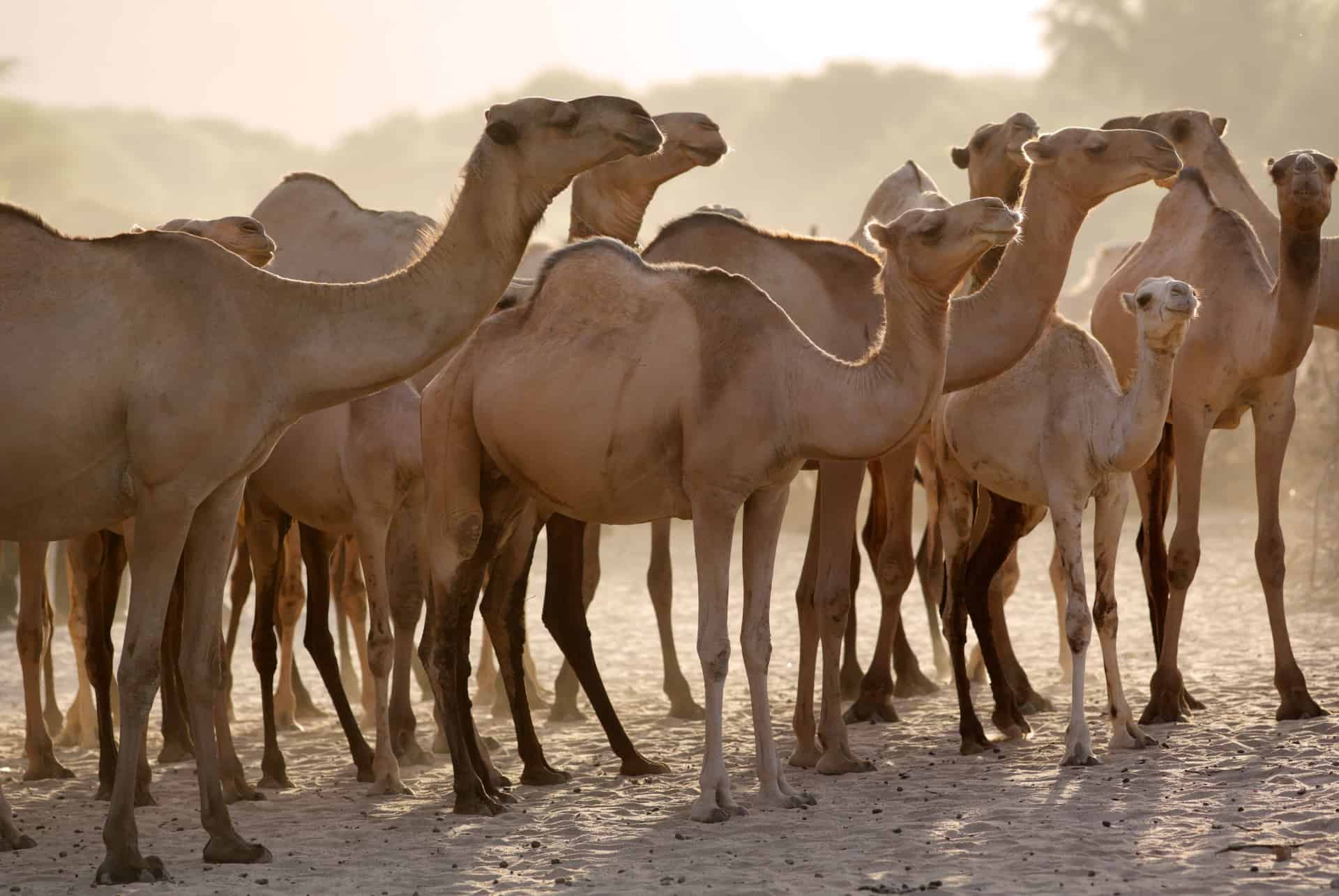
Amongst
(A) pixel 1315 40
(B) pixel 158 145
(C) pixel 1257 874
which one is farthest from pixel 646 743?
(B) pixel 158 145

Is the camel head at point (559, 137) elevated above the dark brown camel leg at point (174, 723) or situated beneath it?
elevated above

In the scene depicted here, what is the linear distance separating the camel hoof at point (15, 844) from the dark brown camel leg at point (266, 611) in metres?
1.72

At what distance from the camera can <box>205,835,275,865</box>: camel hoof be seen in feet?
23.4

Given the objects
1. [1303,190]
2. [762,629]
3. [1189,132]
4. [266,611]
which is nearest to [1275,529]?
[1303,190]

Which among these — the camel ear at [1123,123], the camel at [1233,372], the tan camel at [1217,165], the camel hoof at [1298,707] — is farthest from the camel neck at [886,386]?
the tan camel at [1217,165]

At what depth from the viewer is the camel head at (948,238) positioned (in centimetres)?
753

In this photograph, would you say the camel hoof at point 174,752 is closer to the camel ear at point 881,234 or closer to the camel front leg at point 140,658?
the camel front leg at point 140,658

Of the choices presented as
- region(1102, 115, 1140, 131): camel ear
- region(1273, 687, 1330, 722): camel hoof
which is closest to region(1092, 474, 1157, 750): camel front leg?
region(1273, 687, 1330, 722): camel hoof

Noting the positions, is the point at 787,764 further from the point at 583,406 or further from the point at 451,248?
the point at 451,248

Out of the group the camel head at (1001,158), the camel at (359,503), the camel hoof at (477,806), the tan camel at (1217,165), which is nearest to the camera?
the camel hoof at (477,806)

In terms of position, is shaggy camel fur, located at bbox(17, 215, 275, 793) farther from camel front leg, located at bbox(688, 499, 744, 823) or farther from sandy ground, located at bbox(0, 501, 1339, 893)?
camel front leg, located at bbox(688, 499, 744, 823)

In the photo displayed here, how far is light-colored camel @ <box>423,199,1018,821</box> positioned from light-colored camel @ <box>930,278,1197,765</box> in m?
1.26

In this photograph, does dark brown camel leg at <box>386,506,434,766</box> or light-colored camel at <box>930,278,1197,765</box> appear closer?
light-colored camel at <box>930,278,1197,765</box>

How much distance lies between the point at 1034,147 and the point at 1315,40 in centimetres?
5144
